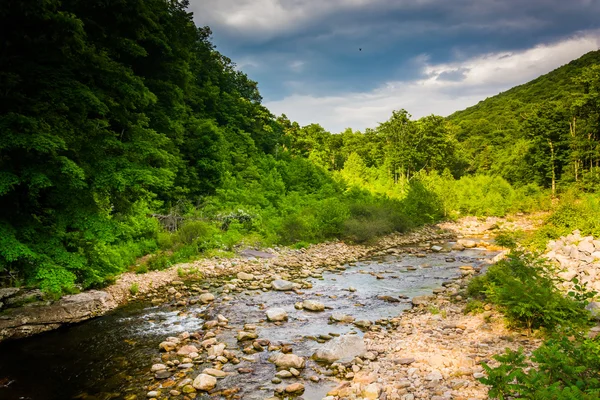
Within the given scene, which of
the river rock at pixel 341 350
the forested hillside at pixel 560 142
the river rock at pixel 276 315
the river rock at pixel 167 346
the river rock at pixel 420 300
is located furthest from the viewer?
the forested hillside at pixel 560 142

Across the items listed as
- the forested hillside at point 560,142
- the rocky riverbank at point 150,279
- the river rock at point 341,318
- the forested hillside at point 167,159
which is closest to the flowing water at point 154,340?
the river rock at point 341,318

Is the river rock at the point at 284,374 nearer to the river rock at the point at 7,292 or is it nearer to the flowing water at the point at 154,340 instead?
the flowing water at the point at 154,340

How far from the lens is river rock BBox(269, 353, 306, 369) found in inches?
263

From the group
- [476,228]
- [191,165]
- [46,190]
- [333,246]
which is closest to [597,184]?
[476,228]

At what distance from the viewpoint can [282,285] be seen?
12.5 metres

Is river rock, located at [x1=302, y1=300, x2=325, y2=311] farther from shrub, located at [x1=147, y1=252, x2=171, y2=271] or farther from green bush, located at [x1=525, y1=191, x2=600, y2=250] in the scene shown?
green bush, located at [x1=525, y1=191, x2=600, y2=250]

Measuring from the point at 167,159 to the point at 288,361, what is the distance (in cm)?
768

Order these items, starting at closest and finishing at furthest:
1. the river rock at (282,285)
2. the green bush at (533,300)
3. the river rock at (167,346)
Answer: the green bush at (533,300), the river rock at (167,346), the river rock at (282,285)

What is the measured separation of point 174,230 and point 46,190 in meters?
9.40

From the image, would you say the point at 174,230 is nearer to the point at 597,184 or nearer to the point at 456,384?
the point at 456,384

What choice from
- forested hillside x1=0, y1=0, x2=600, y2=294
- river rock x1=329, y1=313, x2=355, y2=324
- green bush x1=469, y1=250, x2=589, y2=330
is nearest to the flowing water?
river rock x1=329, y1=313, x2=355, y2=324

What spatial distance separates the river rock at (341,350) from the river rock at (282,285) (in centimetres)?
515

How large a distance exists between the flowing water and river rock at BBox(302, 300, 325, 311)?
25 centimetres

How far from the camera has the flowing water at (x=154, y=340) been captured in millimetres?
6086
